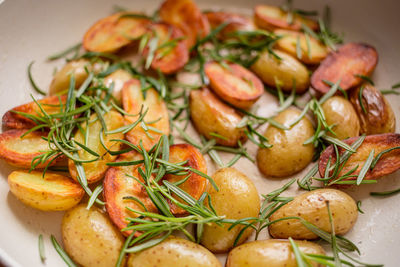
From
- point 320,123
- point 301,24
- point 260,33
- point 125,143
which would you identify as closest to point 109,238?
point 125,143

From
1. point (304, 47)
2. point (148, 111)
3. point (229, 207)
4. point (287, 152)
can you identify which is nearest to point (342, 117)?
point (287, 152)

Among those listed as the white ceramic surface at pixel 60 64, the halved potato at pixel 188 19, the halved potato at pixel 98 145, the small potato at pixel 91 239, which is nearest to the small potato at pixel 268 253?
the white ceramic surface at pixel 60 64

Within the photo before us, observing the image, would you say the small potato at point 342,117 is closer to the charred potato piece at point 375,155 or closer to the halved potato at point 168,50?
the charred potato piece at point 375,155

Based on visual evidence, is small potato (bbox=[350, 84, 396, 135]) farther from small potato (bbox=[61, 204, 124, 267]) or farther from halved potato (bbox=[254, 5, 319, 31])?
small potato (bbox=[61, 204, 124, 267])

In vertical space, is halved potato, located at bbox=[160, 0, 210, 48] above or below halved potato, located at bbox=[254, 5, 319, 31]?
above

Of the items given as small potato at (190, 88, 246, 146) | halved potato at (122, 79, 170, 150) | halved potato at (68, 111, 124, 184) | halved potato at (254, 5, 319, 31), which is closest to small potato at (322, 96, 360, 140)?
small potato at (190, 88, 246, 146)

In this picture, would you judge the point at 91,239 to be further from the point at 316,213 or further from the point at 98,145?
the point at 316,213
